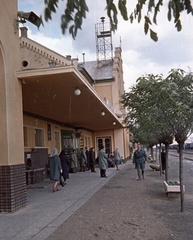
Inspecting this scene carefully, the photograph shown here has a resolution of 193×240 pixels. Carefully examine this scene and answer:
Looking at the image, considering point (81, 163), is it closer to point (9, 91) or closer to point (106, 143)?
point (106, 143)

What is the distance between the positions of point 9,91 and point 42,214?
3.04 m

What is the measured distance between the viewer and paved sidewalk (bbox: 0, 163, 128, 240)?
7.05m

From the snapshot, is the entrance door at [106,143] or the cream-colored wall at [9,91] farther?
the entrance door at [106,143]

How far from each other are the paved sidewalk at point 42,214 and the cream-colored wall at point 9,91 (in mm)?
1295

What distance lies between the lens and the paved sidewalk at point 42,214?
7.05m

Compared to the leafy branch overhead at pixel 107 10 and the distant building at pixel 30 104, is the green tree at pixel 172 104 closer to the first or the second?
the distant building at pixel 30 104

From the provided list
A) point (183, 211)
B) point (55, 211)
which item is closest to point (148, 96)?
point (183, 211)

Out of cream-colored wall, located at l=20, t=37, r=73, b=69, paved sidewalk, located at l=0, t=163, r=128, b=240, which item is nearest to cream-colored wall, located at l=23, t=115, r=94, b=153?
cream-colored wall, located at l=20, t=37, r=73, b=69

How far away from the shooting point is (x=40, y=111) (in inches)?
655

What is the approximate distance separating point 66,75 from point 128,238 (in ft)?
15.8

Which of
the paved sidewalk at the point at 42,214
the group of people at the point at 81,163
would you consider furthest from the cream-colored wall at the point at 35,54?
the paved sidewalk at the point at 42,214

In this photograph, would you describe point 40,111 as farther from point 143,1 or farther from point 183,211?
point 143,1

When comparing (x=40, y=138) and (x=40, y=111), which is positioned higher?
(x=40, y=111)

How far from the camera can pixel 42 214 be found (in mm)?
8812
